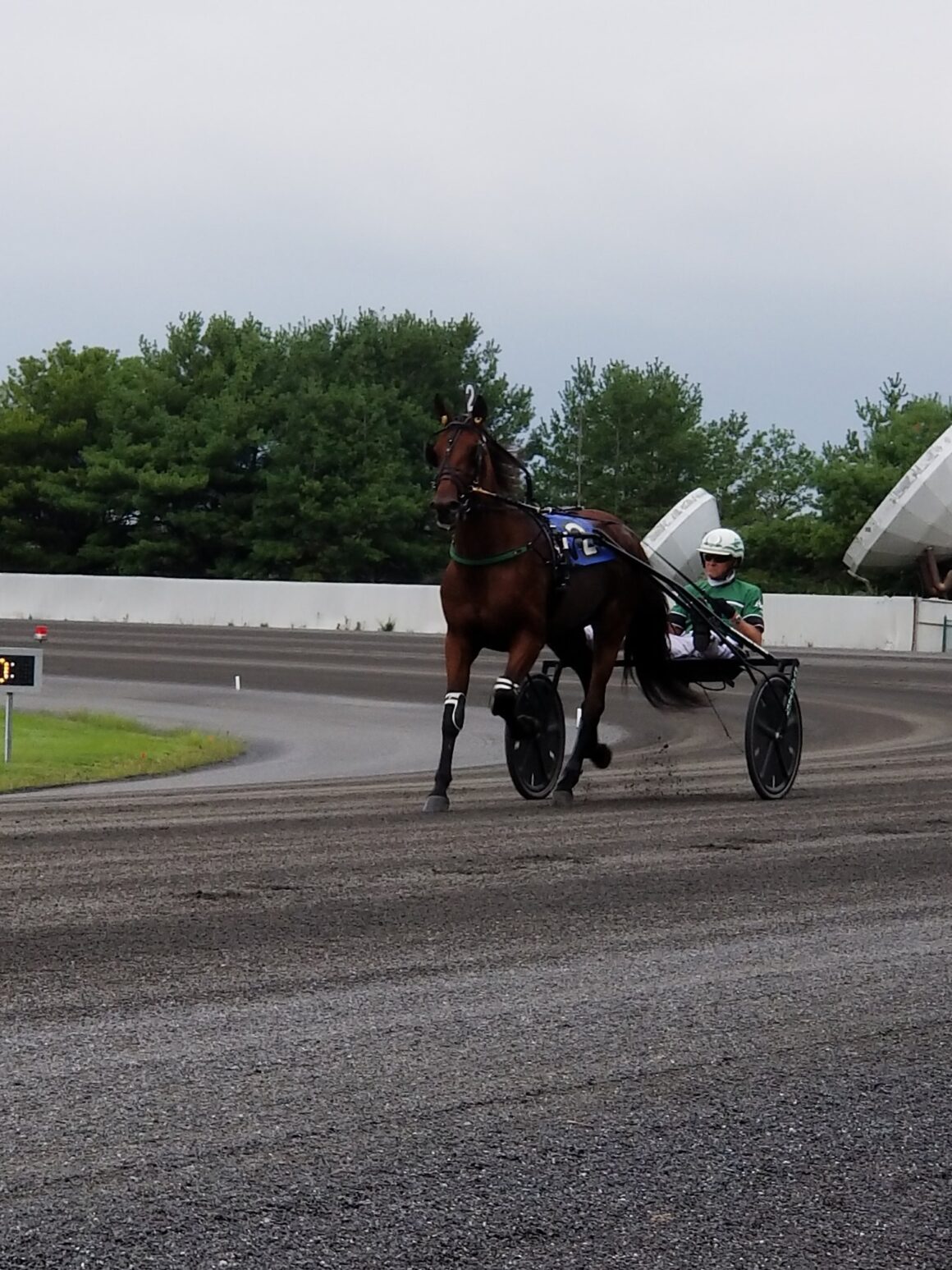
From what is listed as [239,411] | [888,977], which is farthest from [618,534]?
[239,411]

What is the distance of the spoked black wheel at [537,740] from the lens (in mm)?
12023

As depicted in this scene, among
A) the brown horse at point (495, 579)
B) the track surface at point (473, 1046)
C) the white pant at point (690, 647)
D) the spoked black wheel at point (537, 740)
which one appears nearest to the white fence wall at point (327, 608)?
the white pant at point (690, 647)

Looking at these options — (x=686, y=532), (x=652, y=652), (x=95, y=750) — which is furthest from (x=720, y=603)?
(x=686, y=532)

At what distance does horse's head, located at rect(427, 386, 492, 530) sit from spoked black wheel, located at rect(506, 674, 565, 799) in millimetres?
1430

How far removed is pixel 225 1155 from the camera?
3.96m

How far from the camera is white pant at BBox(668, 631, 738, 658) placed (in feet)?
42.5

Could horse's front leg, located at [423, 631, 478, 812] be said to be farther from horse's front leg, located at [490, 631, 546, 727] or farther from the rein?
the rein

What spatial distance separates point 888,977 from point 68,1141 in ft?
9.47

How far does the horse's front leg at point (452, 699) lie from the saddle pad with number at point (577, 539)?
0.81 m

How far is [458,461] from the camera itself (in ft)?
35.9

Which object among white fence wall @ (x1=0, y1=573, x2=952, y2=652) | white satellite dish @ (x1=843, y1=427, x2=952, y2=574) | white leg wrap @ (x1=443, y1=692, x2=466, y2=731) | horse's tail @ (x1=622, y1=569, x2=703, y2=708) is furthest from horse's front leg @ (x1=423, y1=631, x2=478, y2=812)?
white satellite dish @ (x1=843, y1=427, x2=952, y2=574)

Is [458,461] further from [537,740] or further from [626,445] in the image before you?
[626,445]

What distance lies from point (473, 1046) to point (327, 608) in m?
44.6

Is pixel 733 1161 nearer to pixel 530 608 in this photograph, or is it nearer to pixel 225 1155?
pixel 225 1155
